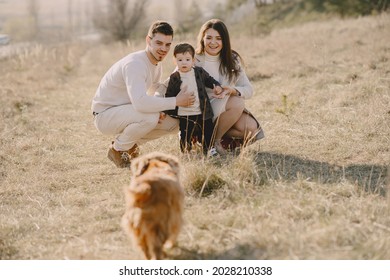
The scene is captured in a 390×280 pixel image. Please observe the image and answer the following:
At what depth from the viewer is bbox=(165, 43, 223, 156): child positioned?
4727 millimetres

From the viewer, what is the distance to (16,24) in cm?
4291

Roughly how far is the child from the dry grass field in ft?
0.85

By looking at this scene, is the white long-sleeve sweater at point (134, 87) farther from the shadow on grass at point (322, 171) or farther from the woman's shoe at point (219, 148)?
the shadow on grass at point (322, 171)

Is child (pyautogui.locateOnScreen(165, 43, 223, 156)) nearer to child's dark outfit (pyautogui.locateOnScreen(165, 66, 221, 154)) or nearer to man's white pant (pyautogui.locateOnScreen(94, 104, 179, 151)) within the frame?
child's dark outfit (pyautogui.locateOnScreen(165, 66, 221, 154))

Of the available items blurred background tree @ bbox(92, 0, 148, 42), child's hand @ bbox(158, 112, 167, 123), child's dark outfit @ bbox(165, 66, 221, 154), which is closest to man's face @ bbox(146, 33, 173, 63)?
child's dark outfit @ bbox(165, 66, 221, 154)

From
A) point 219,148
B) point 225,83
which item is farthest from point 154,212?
point 225,83

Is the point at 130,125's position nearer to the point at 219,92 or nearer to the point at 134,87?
the point at 134,87

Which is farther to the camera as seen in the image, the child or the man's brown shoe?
the man's brown shoe

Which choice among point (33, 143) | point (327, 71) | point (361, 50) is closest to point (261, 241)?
point (33, 143)

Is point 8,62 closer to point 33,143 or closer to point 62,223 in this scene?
point 33,143

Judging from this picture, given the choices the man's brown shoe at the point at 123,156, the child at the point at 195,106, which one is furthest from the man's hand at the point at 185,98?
the man's brown shoe at the point at 123,156

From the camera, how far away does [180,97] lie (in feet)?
15.0

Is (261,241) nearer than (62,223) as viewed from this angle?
Yes
